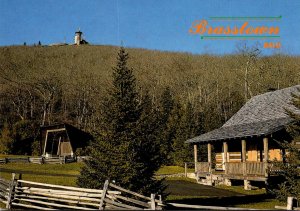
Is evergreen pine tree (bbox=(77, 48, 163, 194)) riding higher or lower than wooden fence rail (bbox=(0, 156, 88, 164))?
higher

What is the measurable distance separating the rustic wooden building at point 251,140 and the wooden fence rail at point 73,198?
14927 mm

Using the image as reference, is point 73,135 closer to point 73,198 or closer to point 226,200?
point 226,200

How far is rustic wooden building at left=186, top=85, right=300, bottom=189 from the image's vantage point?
29906 mm

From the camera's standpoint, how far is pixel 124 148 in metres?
18.8

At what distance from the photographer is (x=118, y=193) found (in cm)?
1543

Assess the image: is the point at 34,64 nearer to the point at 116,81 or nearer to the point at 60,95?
the point at 60,95

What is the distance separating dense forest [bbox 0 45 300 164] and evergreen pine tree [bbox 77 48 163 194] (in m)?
36.2

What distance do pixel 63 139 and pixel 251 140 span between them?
33782 millimetres

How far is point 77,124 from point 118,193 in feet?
231

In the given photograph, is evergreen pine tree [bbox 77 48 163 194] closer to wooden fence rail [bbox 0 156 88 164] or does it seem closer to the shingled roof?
the shingled roof

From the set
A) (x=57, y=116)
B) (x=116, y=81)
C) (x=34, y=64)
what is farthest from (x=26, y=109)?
(x=116, y=81)

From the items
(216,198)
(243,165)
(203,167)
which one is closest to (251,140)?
(243,165)

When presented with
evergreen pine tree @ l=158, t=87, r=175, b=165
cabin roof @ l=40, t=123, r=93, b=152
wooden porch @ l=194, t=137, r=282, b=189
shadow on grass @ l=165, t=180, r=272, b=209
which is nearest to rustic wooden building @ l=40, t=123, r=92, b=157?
cabin roof @ l=40, t=123, r=93, b=152

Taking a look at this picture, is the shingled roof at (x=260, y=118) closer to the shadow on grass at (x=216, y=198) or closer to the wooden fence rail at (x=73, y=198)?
the shadow on grass at (x=216, y=198)
